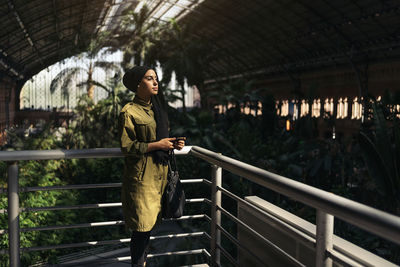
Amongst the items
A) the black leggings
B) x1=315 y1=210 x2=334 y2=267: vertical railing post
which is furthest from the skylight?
x1=315 y1=210 x2=334 y2=267: vertical railing post

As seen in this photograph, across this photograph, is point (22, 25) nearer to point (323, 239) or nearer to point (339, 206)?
point (323, 239)

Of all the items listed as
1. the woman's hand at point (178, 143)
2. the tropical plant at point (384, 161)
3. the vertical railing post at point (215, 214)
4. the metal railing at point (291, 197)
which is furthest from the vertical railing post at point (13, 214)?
the tropical plant at point (384, 161)

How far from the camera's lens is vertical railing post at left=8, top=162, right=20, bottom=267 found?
240 cm

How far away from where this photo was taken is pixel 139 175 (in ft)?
7.81

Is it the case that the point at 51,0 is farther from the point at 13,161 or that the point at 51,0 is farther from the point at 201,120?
the point at 13,161

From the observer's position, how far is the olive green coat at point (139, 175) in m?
2.36

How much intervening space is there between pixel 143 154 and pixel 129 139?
0.42 feet

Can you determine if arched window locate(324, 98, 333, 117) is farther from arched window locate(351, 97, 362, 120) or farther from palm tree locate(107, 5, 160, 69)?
palm tree locate(107, 5, 160, 69)

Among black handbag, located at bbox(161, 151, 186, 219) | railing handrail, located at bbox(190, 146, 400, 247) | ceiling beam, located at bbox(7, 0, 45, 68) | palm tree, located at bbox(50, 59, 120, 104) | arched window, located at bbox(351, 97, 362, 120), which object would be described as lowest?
black handbag, located at bbox(161, 151, 186, 219)

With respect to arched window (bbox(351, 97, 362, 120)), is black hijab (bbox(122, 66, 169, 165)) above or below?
below

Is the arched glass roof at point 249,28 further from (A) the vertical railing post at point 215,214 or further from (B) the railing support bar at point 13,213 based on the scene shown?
(A) the vertical railing post at point 215,214

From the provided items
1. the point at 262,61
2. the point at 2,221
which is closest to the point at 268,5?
the point at 262,61

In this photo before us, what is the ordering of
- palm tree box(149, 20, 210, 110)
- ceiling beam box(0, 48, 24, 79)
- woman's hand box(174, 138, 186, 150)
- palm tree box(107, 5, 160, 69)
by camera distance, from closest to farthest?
woman's hand box(174, 138, 186, 150), palm tree box(149, 20, 210, 110), palm tree box(107, 5, 160, 69), ceiling beam box(0, 48, 24, 79)

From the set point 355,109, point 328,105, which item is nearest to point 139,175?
point 355,109
